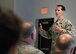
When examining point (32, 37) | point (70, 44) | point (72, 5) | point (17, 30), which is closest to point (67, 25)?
point (72, 5)

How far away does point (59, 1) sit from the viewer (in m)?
4.59

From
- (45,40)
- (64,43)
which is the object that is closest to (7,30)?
(64,43)

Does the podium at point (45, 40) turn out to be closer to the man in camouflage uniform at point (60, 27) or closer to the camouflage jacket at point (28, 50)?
the man in camouflage uniform at point (60, 27)

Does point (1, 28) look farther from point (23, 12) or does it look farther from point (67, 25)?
point (23, 12)

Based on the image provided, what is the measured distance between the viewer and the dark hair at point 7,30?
0.44 metres

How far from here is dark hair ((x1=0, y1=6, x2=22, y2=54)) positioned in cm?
44

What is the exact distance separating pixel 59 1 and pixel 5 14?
13.8 ft

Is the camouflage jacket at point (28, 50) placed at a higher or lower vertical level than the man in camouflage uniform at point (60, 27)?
lower

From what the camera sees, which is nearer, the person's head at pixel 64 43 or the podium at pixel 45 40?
the person's head at pixel 64 43

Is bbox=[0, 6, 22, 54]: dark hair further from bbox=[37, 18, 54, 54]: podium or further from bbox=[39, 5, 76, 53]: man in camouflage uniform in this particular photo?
bbox=[37, 18, 54, 54]: podium

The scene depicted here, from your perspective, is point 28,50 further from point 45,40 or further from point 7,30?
point 45,40

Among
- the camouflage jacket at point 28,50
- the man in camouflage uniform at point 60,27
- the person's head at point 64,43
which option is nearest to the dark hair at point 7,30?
the person's head at point 64,43

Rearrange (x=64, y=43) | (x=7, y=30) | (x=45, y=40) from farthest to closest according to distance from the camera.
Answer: (x=45, y=40) < (x=64, y=43) < (x=7, y=30)

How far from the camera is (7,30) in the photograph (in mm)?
438
